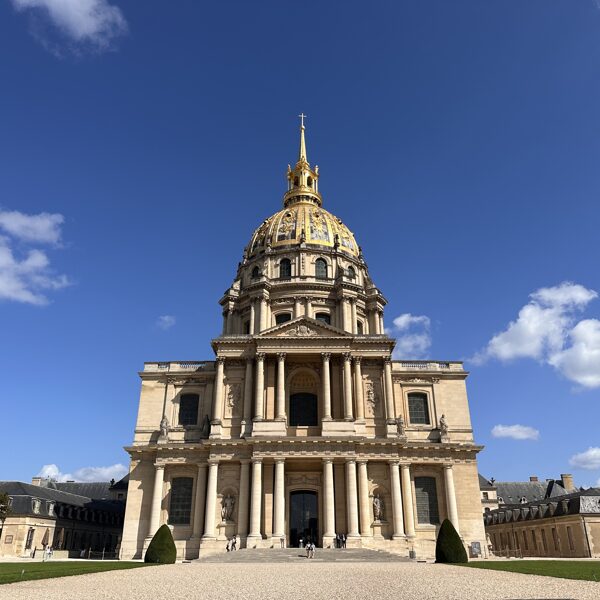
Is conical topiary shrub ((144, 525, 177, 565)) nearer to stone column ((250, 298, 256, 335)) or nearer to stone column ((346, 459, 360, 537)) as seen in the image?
stone column ((346, 459, 360, 537))

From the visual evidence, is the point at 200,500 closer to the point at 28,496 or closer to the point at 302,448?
the point at 302,448

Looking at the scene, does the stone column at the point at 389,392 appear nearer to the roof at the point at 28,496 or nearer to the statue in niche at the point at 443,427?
the statue in niche at the point at 443,427

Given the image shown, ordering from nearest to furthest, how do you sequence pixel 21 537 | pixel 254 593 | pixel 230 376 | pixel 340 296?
pixel 254 593 → pixel 230 376 → pixel 21 537 → pixel 340 296

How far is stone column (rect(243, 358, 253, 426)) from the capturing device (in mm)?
36469

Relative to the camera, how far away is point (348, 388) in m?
36.8

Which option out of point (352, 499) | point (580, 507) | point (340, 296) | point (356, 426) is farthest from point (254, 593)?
point (580, 507)

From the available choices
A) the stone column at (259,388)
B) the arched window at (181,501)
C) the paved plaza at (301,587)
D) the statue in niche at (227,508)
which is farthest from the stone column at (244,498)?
the paved plaza at (301,587)

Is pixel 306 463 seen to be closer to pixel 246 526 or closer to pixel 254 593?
pixel 246 526

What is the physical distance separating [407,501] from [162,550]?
1636cm

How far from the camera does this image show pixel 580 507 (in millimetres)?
41781

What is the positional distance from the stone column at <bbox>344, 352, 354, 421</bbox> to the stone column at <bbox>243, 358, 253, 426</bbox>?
A: 6.60 m

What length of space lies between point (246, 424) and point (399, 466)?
34.9ft

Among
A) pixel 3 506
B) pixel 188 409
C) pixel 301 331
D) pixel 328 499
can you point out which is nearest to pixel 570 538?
pixel 328 499

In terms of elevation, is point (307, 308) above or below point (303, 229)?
below
